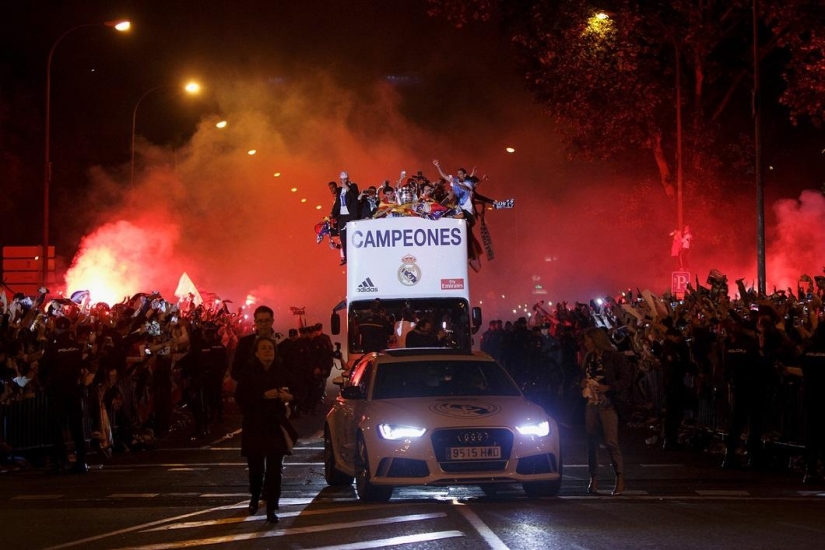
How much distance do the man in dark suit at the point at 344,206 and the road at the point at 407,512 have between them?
8.20 metres

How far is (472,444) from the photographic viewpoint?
1101cm

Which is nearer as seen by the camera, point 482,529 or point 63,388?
point 482,529

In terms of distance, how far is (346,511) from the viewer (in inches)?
426

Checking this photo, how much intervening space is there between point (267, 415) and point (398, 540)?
69.6 inches

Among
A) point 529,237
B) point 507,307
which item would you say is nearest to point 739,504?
point 529,237

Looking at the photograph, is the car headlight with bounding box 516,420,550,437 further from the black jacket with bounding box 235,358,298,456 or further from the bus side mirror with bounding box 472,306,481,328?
the bus side mirror with bounding box 472,306,481,328

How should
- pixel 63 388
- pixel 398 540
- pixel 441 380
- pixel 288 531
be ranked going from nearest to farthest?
pixel 398 540 < pixel 288 531 < pixel 441 380 < pixel 63 388

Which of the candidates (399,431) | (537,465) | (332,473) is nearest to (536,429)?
(537,465)

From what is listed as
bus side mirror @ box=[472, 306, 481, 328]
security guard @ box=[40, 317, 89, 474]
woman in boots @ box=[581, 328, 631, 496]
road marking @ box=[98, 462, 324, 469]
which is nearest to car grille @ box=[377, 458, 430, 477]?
woman in boots @ box=[581, 328, 631, 496]

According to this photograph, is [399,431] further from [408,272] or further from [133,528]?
[408,272]

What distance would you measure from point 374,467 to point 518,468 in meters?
1.32

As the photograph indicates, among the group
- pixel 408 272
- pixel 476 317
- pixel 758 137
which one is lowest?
pixel 476 317

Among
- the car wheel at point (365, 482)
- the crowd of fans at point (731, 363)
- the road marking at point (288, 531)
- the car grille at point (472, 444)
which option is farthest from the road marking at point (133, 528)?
the crowd of fans at point (731, 363)

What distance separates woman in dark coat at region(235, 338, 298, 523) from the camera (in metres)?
10.1
